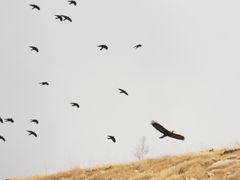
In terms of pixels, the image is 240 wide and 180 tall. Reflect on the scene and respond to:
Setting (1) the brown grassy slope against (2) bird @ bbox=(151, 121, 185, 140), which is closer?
(2) bird @ bbox=(151, 121, 185, 140)

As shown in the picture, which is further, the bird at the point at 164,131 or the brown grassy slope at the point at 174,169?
the brown grassy slope at the point at 174,169

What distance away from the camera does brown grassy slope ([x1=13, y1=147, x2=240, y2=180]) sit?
17406 mm

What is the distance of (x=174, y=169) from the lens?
1930cm

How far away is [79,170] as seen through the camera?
938 inches

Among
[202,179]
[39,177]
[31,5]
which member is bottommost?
[202,179]

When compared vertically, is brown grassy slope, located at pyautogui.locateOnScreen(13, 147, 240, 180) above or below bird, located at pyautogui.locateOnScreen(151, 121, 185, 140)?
above

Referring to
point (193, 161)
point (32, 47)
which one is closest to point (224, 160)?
point (193, 161)

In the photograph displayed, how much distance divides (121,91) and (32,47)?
254 inches

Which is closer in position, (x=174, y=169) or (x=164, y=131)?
(x=164, y=131)

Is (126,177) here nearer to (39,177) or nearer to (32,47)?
(39,177)

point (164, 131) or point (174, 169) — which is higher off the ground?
point (174, 169)

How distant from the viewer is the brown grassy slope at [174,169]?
17406 millimetres

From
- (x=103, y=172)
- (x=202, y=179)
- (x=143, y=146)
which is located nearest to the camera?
(x=202, y=179)

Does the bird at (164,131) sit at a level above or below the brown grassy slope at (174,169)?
below
